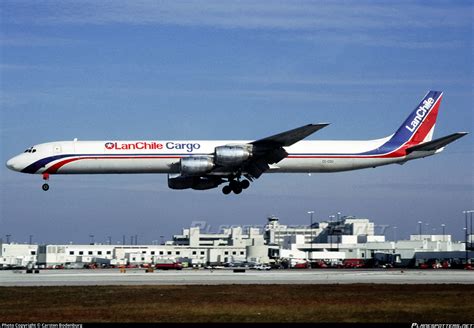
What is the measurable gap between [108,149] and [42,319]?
3111 centimetres

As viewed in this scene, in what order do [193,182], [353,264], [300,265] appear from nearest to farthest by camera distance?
1. [193,182]
2. [300,265]
3. [353,264]

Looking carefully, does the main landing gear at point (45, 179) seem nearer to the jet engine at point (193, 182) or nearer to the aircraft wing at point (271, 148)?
the jet engine at point (193, 182)

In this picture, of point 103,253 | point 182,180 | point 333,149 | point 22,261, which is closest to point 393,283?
point 333,149

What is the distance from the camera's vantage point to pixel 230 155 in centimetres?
5897

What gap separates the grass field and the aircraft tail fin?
68.3 ft

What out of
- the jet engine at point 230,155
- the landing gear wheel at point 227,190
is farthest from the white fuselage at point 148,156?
the landing gear wheel at point 227,190

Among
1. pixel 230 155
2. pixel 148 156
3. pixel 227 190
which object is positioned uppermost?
pixel 148 156

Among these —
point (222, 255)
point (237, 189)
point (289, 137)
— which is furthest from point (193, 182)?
point (222, 255)

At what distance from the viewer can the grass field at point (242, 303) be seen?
1264 inches

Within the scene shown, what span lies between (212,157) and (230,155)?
1959 millimetres

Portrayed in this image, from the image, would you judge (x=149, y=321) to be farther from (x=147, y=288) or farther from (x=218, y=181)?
(x=218, y=181)

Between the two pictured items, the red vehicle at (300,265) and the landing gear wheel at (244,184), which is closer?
the landing gear wheel at (244,184)

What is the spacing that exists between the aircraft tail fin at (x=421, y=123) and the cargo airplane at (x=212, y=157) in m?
1.75

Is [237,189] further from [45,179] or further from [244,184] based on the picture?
[45,179]
